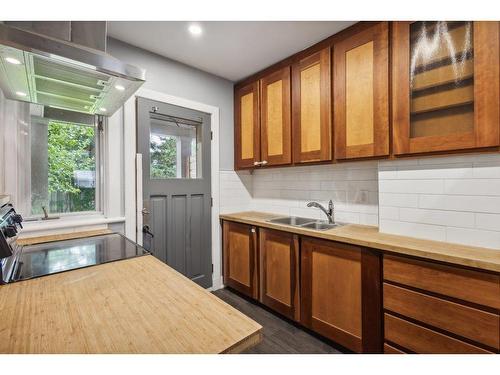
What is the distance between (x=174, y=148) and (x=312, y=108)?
4.45ft

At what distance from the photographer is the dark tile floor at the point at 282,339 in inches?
69.2

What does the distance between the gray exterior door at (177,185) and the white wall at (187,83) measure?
18 centimetres

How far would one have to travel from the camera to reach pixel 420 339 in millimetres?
1323

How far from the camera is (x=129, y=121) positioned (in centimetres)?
207

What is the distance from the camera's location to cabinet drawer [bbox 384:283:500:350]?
1126mm

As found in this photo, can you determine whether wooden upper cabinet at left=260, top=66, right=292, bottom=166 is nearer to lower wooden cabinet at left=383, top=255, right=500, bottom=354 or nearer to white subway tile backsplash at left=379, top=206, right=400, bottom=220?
white subway tile backsplash at left=379, top=206, right=400, bottom=220

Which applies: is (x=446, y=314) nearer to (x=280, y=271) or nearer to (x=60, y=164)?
(x=280, y=271)

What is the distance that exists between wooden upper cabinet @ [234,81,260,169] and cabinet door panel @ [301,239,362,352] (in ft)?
3.76

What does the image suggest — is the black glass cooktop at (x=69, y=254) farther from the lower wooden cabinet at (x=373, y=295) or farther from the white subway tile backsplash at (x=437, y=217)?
the white subway tile backsplash at (x=437, y=217)

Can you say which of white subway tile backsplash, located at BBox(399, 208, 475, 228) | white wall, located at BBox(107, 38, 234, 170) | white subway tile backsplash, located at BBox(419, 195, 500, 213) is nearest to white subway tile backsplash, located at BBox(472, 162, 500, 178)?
white subway tile backsplash, located at BBox(419, 195, 500, 213)

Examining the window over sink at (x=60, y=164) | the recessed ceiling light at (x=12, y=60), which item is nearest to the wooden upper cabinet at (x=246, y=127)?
the window over sink at (x=60, y=164)

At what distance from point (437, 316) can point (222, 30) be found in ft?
7.47

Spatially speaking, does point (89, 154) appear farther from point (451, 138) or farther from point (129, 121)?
point (451, 138)

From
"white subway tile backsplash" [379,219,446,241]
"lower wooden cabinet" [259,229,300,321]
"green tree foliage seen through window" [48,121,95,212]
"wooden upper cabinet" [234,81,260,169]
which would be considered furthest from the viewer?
"wooden upper cabinet" [234,81,260,169]
